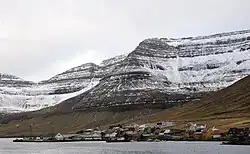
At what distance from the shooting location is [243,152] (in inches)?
4938

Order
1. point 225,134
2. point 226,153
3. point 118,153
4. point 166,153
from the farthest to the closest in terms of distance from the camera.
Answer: point 225,134 < point 118,153 < point 166,153 < point 226,153

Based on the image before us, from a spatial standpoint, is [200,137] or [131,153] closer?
[131,153]

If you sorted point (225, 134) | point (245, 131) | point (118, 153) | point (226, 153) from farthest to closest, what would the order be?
point (225, 134) < point (245, 131) < point (118, 153) < point (226, 153)

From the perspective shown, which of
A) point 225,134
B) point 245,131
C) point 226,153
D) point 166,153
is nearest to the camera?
point 226,153

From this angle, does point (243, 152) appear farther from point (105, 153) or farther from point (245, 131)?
point (245, 131)

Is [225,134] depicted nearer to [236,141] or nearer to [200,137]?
[200,137]

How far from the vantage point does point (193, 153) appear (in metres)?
129

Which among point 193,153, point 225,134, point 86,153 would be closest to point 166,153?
point 193,153

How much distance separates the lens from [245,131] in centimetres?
17575

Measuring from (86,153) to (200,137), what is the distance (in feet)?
201

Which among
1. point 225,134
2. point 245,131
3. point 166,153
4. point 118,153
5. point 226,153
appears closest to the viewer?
point 226,153

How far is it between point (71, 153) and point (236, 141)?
152ft

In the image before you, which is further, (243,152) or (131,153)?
(131,153)

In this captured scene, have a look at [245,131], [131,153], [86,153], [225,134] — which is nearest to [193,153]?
[131,153]
